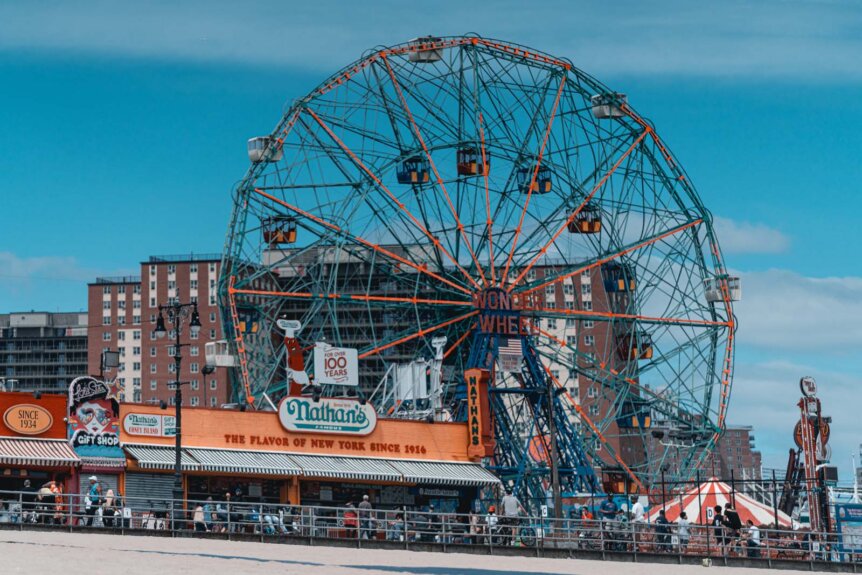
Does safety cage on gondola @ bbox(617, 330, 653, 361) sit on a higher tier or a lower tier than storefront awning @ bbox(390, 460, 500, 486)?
higher

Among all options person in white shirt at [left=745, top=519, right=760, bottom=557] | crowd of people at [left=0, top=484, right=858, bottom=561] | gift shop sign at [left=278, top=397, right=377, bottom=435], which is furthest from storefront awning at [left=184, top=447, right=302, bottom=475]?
person in white shirt at [left=745, top=519, right=760, bottom=557]

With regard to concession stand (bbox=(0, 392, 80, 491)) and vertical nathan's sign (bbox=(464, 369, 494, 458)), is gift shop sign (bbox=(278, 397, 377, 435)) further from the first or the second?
concession stand (bbox=(0, 392, 80, 491))

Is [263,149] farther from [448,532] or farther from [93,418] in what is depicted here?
[448,532]

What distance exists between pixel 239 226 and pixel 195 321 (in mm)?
25073

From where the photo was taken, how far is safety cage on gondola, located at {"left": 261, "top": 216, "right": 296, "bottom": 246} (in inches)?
2773

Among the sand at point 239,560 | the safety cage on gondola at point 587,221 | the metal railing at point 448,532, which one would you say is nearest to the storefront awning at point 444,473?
the metal railing at point 448,532

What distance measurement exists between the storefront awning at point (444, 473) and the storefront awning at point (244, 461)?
523cm

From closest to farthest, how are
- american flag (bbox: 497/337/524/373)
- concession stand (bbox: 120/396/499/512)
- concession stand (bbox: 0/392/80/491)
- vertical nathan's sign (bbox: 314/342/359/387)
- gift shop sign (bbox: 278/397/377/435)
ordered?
concession stand (bbox: 0/392/80/491), concession stand (bbox: 120/396/499/512), gift shop sign (bbox: 278/397/377/435), vertical nathan's sign (bbox: 314/342/359/387), american flag (bbox: 497/337/524/373)

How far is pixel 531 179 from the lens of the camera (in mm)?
73312

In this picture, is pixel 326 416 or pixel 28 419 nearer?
pixel 28 419

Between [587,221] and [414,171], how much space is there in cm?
926

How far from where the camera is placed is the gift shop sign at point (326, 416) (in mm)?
57312

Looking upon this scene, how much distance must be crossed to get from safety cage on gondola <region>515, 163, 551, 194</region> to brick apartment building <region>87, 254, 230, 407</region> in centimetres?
9823

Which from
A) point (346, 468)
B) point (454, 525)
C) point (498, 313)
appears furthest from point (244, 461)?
point (498, 313)
